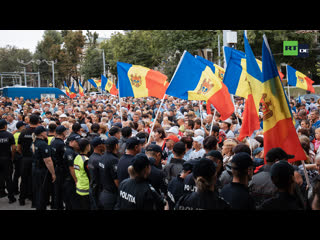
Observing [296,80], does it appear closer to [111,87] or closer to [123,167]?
[111,87]

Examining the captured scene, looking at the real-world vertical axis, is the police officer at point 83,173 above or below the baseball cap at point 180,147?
below

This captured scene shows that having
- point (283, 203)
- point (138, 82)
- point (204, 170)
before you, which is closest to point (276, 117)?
point (283, 203)

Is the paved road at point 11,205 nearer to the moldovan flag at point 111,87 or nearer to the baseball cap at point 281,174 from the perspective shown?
the baseball cap at point 281,174

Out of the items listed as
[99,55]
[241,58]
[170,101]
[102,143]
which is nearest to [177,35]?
[170,101]

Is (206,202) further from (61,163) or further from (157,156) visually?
(61,163)

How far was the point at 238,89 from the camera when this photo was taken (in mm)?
8633

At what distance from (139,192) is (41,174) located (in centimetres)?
442

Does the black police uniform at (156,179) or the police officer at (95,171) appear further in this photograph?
the police officer at (95,171)

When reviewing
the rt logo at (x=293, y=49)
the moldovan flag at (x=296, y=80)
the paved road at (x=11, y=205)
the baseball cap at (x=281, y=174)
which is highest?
the rt logo at (x=293, y=49)

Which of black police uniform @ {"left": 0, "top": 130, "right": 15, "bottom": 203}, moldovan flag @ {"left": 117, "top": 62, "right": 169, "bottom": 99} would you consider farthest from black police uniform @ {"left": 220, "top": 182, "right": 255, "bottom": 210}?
moldovan flag @ {"left": 117, "top": 62, "right": 169, "bottom": 99}

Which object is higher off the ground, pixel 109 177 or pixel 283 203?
pixel 283 203

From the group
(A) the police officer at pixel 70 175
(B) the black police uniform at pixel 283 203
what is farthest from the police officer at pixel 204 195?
(A) the police officer at pixel 70 175

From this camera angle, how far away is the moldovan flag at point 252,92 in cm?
570

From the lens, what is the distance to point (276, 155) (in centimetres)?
447
